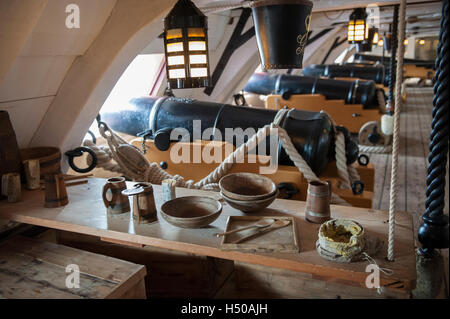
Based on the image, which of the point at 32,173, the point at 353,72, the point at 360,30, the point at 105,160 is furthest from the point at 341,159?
the point at 353,72

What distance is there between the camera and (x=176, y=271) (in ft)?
6.03

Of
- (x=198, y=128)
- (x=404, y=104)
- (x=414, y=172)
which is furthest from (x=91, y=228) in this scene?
(x=404, y=104)

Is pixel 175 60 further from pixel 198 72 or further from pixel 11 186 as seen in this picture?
pixel 11 186

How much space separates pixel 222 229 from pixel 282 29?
77cm

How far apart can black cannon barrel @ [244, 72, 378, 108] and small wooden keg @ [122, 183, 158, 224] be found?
4.54 m

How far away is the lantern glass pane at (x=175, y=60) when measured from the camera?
124cm

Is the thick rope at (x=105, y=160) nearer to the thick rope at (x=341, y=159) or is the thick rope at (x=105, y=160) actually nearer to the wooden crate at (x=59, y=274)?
the wooden crate at (x=59, y=274)

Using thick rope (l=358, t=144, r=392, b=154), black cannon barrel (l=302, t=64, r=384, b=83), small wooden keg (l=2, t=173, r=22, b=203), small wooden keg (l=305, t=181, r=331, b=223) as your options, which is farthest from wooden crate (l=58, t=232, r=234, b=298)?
black cannon barrel (l=302, t=64, r=384, b=83)

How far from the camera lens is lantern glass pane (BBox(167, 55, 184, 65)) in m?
1.24

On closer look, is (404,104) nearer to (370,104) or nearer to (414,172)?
(370,104)

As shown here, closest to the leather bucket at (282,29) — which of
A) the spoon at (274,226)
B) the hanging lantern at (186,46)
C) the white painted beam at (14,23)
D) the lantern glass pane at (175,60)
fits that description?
the hanging lantern at (186,46)

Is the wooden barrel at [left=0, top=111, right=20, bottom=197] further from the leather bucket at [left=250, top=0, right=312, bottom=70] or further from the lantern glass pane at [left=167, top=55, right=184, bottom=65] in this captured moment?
the leather bucket at [left=250, top=0, right=312, bottom=70]

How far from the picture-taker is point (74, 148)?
241cm

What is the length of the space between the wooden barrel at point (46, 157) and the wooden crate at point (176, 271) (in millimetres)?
518
